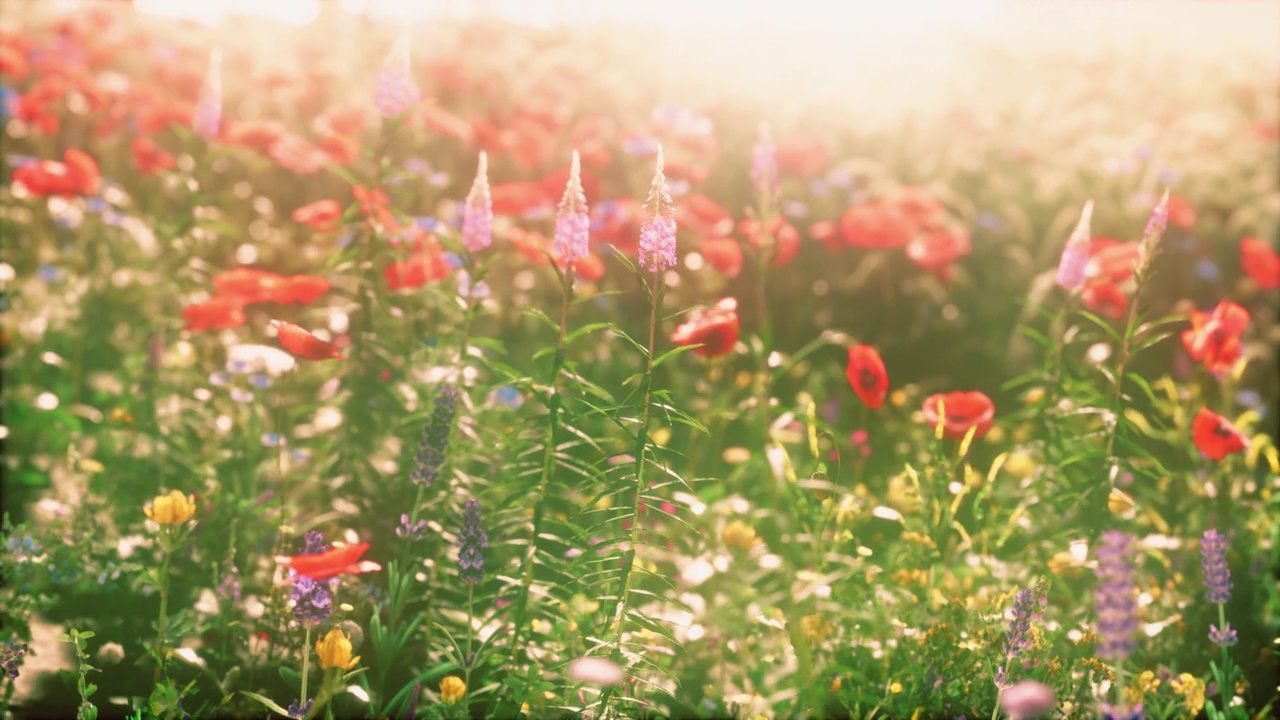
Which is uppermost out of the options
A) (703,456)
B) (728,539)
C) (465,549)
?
(465,549)

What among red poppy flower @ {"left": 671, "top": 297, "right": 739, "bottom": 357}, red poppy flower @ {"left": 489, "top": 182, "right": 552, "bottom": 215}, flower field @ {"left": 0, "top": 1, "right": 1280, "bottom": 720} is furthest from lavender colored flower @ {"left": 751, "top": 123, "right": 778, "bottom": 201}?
red poppy flower @ {"left": 489, "top": 182, "right": 552, "bottom": 215}

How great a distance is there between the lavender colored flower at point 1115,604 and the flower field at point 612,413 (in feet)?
0.04

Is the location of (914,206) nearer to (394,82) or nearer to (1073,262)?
(1073,262)

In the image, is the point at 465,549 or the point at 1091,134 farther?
the point at 1091,134

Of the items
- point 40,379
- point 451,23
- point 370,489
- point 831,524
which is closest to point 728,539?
point 831,524

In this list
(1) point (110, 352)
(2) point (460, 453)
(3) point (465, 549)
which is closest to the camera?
(3) point (465, 549)

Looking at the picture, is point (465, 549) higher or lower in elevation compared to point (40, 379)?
higher

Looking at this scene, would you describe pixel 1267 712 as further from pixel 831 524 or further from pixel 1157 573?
pixel 831 524

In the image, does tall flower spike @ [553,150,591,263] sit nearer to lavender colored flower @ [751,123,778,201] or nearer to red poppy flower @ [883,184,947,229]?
lavender colored flower @ [751,123,778,201]

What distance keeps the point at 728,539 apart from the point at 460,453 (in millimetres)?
742

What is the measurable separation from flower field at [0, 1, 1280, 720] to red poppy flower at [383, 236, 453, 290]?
17 mm

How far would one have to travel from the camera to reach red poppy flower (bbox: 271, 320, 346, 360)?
2.40 m

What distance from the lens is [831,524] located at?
300 centimetres

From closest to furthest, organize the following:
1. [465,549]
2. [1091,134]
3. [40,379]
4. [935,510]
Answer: [465,549] → [935,510] → [40,379] → [1091,134]
